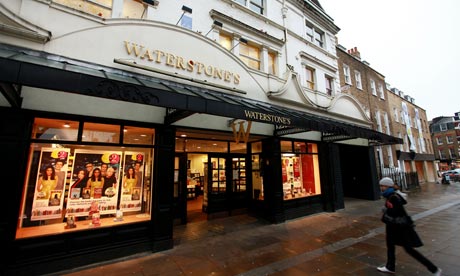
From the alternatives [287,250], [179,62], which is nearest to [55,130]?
[179,62]

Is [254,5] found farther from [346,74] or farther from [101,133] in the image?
[346,74]

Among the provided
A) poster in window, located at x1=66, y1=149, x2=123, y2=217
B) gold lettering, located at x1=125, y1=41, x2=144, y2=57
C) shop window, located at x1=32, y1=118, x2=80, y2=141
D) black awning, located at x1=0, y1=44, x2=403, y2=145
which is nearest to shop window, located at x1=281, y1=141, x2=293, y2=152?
black awning, located at x1=0, y1=44, x2=403, y2=145

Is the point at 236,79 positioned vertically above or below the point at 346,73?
below

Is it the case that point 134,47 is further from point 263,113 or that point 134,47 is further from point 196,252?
point 196,252

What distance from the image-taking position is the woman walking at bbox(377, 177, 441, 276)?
3.93 meters

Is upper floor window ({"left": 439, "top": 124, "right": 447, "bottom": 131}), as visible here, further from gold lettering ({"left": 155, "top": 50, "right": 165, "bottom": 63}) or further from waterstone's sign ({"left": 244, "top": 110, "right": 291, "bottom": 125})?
gold lettering ({"left": 155, "top": 50, "right": 165, "bottom": 63})

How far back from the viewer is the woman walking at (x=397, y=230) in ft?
12.9

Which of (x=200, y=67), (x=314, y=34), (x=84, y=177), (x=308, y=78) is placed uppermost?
(x=314, y=34)

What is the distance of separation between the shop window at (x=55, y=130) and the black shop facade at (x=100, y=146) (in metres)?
0.02

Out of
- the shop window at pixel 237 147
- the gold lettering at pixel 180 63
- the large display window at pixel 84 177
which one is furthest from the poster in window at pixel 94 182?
the shop window at pixel 237 147

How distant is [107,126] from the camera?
18.1 ft

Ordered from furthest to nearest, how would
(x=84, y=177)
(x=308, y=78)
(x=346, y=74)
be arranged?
(x=346, y=74), (x=308, y=78), (x=84, y=177)

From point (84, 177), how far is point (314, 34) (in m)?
13.5

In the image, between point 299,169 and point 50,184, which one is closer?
point 50,184
